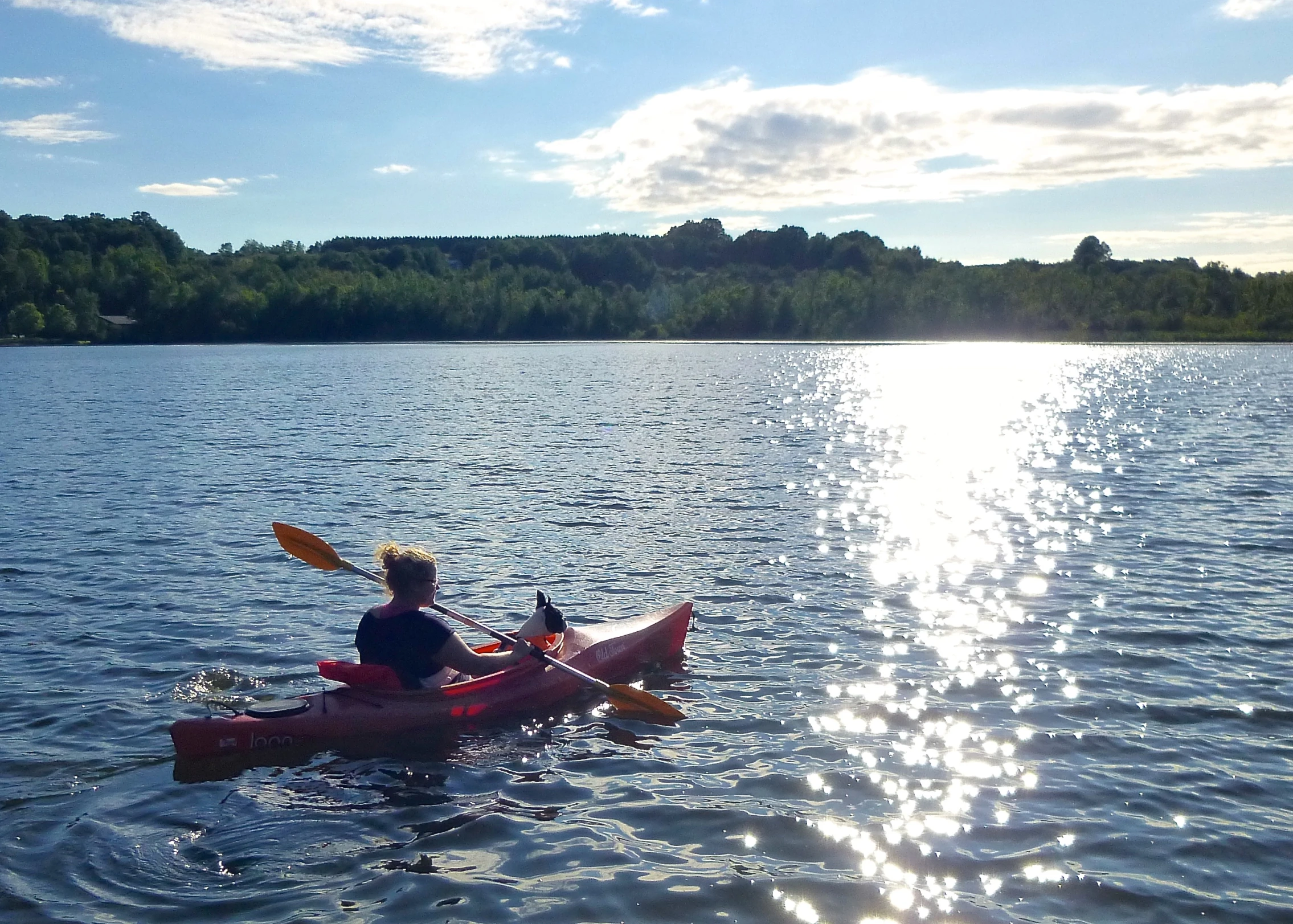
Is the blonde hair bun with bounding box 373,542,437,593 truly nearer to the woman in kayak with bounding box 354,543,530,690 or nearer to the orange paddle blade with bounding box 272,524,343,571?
the woman in kayak with bounding box 354,543,530,690

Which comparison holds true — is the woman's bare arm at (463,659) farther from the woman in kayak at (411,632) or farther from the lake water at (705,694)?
the lake water at (705,694)

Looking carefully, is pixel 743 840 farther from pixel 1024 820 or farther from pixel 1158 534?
pixel 1158 534

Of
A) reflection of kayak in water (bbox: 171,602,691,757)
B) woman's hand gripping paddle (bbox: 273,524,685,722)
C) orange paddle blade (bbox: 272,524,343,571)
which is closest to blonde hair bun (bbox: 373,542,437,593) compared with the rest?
woman's hand gripping paddle (bbox: 273,524,685,722)

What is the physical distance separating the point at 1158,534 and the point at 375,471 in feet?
47.6

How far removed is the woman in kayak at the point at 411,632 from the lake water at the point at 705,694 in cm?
56

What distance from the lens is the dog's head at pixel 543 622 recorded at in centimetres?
907

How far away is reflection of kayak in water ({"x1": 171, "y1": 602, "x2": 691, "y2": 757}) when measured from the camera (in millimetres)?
7953

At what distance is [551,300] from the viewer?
13700 centimetres

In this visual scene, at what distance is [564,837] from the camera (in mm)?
6867

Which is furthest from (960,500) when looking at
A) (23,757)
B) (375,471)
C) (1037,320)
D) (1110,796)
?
(1037,320)

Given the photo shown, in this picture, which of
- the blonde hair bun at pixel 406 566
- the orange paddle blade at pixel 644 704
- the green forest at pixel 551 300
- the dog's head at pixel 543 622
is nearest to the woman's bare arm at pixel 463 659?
the dog's head at pixel 543 622

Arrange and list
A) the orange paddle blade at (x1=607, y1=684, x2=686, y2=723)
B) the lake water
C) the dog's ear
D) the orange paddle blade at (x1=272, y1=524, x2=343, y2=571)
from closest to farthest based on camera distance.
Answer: the lake water, the orange paddle blade at (x1=607, y1=684, x2=686, y2=723), the dog's ear, the orange paddle blade at (x1=272, y1=524, x2=343, y2=571)

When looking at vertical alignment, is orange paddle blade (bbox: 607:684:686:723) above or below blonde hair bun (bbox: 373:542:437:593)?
below

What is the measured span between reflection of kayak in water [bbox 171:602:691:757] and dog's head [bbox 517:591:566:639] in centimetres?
27
